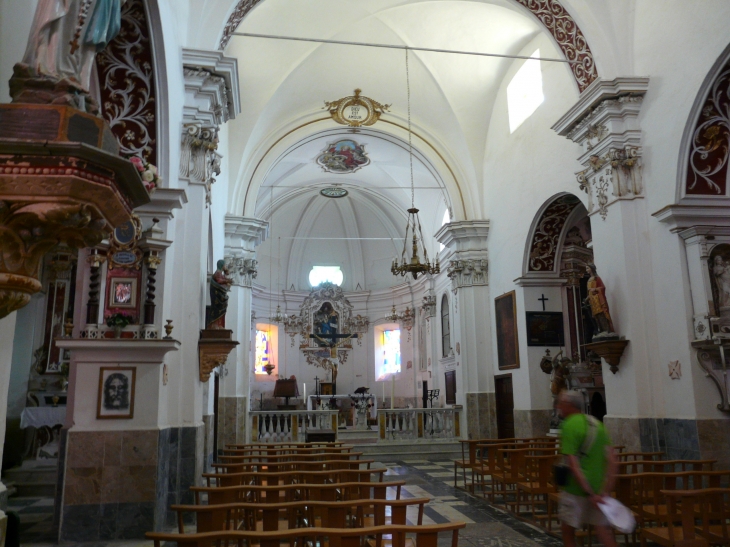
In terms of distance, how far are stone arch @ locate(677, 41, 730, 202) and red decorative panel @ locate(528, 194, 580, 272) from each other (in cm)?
364

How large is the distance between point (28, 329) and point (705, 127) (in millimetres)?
10152

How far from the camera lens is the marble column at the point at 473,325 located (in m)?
14.6

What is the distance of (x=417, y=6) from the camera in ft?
41.6

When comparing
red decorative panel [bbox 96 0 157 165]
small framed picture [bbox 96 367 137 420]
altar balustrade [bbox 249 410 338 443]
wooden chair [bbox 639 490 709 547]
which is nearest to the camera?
wooden chair [bbox 639 490 709 547]

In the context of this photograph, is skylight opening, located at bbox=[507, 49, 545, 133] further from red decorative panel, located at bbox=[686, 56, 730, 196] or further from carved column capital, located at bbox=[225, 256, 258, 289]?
carved column capital, located at bbox=[225, 256, 258, 289]

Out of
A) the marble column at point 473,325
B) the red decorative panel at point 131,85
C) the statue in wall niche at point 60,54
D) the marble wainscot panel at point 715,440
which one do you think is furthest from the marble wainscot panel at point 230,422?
the statue in wall niche at point 60,54

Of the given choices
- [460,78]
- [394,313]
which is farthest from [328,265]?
[460,78]

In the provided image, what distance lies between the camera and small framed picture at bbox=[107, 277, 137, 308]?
264 inches

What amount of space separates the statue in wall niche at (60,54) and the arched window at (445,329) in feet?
50.1

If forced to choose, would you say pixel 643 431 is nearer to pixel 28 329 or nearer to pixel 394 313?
pixel 28 329

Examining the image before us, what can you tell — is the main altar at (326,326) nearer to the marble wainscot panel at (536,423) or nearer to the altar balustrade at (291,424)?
the altar balustrade at (291,424)

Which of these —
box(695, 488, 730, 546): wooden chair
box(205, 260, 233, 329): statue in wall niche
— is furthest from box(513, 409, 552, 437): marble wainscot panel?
box(695, 488, 730, 546): wooden chair

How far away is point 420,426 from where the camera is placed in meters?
15.2

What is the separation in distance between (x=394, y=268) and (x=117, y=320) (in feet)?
29.4
